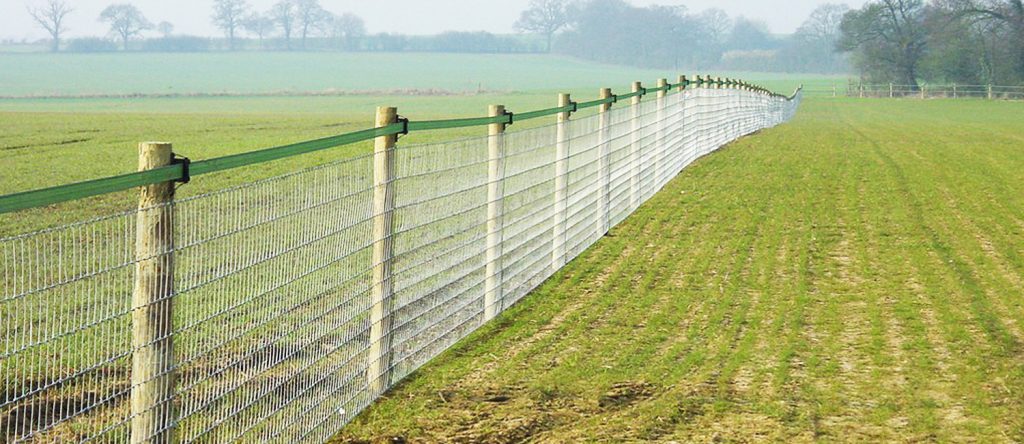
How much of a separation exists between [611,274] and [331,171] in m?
4.91

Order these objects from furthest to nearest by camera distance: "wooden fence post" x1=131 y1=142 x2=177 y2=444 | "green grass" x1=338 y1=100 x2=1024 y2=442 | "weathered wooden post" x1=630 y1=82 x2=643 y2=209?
1. "weathered wooden post" x1=630 y1=82 x2=643 y2=209
2. "green grass" x1=338 y1=100 x2=1024 y2=442
3. "wooden fence post" x1=131 y1=142 x2=177 y2=444

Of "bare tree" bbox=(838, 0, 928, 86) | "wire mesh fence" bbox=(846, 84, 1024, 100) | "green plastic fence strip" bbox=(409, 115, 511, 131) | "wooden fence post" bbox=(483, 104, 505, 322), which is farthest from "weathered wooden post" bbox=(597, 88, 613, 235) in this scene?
"bare tree" bbox=(838, 0, 928, 86)

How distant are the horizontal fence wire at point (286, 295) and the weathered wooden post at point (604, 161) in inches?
39.3

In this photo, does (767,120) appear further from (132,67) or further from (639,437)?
(132,67)

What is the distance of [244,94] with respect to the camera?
92.2 metres

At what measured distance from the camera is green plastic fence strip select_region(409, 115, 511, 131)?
703cm

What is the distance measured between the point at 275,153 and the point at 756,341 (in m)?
3.74

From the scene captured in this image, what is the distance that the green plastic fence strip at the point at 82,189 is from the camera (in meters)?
3.50

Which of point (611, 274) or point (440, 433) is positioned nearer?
point (440, 433)

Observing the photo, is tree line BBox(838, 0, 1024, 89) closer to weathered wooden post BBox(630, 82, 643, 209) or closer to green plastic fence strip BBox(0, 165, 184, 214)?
weathered wooden post BBox(630, 82, 643, 209)

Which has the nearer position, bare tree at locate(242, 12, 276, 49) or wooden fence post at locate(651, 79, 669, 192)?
wooden fence post at locate(651, 79, 669, 192)

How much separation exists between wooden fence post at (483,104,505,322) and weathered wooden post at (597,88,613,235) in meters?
3.68

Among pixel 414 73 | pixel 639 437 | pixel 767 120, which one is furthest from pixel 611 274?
pixel 414 73

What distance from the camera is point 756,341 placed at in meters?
7.87
